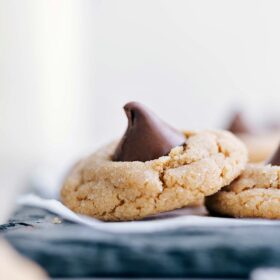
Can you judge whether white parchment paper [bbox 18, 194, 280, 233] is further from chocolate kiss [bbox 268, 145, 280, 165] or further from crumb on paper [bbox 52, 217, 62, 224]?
chocolate kiss [bbox 268, 145, 280, 165]

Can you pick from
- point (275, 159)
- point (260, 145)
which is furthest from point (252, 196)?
point (260, 145)

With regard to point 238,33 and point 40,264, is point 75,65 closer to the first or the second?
point 238,33

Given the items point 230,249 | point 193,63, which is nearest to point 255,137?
point 230,249

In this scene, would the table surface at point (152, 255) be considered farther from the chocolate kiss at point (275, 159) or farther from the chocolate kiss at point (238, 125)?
the chocolate kiss at point (238, 125)

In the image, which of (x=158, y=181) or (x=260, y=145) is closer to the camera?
(x=158, y=181)

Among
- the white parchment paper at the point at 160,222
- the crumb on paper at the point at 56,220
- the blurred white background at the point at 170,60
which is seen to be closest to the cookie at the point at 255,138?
the white parchment paper at the point at 160,222

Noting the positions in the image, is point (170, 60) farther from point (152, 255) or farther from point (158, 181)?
point (152, 255)
